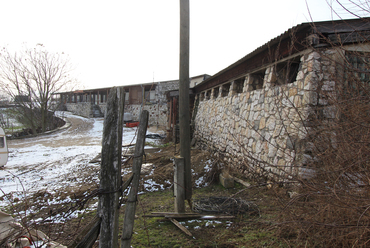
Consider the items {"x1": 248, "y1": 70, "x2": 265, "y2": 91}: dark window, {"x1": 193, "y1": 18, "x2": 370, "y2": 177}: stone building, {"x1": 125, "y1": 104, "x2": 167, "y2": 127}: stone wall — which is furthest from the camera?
{"x1": 125, "y1": 104, "x2": 167, "y2": 127}: stone wall

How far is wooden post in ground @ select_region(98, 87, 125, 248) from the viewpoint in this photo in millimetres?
1572

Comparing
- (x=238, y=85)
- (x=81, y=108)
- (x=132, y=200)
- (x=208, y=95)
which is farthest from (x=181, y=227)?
(x=81, y=108)

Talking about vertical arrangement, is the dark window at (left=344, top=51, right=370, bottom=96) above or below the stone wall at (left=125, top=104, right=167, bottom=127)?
above

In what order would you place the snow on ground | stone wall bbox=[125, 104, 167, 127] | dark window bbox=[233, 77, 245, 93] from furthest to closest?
stone wall bbox=[125, 104, 167, 127] → dark window bbox=[233, 77, 245, 93] → the snow on ground

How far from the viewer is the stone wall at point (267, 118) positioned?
3.82 metres

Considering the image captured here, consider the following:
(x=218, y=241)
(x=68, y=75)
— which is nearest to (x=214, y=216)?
(x=218, y=241)

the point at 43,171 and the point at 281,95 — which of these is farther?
the point at 43,171

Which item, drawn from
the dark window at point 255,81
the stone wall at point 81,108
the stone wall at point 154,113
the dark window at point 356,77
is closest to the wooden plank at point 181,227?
the dark window at point 356,77

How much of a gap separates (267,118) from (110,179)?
177 inches

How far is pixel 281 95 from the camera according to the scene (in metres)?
4.23

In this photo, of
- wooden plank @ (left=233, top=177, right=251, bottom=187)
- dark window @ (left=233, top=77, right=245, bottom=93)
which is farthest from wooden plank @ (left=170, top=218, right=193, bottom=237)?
dark window @ (left=233, top=77, right=245, bottom=93)

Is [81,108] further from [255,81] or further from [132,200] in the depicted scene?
[132,200]

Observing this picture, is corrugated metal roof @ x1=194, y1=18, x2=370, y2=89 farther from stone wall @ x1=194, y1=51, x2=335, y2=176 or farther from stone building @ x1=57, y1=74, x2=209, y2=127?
stone building @ x1=57, y1=74, x2=209, y2=127

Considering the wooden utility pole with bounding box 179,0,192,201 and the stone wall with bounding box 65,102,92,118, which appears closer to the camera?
the wooden utility pole with bounding box 179,0,192,201
